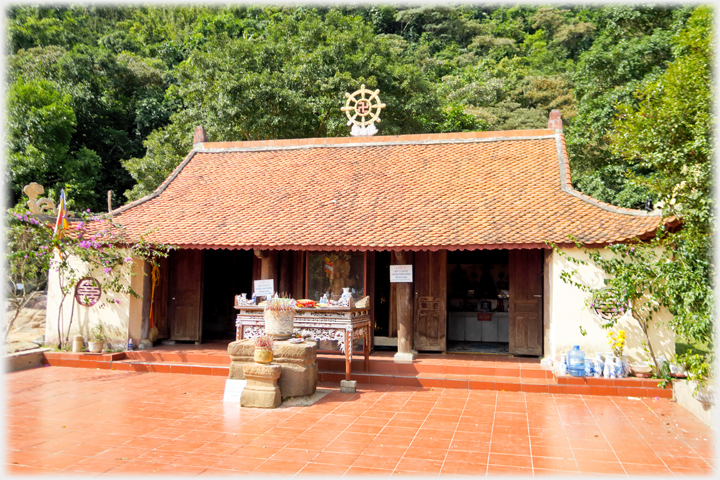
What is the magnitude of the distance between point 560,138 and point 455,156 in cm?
219

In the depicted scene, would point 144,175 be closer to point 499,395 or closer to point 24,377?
point 24,377

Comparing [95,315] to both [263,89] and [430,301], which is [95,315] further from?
[263,89]

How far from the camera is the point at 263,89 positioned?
17.8 metres

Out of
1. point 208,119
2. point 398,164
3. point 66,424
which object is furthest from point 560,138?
point 208,119

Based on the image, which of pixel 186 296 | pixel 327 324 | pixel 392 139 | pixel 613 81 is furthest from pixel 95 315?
pixel 613 81

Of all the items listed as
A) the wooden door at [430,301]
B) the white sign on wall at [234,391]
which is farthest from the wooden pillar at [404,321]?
the white sign on wall at [234,391]

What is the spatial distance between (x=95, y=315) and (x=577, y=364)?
851 cm

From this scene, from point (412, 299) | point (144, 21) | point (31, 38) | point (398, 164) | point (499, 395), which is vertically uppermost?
point (144, 21)

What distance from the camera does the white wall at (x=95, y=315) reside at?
10.1m

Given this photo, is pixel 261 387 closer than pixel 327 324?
Yes

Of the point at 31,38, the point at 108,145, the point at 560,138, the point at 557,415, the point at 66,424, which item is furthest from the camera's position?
the point at 31,38

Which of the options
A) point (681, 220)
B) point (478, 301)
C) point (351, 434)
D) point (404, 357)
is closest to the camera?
point (351, 434)

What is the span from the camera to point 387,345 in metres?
10.8

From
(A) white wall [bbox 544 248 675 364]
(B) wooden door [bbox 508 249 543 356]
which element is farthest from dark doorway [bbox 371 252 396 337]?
(A) white wall [bbox 544 248 675 364]
